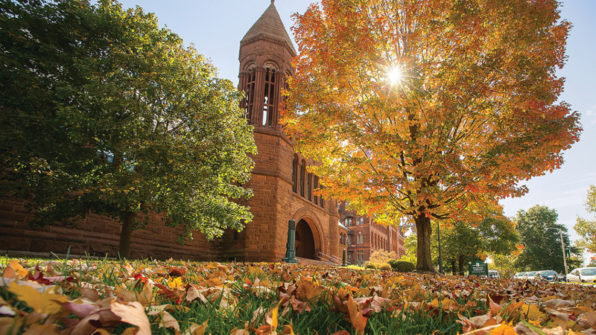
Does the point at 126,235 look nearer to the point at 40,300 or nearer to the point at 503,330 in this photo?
the point at 40,300

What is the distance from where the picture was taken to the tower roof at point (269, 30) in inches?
912

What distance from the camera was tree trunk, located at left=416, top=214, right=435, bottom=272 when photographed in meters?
11.9

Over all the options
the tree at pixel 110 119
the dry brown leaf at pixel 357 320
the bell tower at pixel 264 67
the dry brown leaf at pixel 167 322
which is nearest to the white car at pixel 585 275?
the bell tower at pixel 264 67

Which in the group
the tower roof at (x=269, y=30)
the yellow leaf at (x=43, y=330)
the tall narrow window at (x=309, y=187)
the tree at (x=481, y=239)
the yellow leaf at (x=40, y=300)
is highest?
the tower roof at (x=269, y=30)

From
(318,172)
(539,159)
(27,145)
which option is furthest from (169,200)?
(539,159)

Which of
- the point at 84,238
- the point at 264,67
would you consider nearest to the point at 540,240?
the point at 264,67

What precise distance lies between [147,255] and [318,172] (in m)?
9.65

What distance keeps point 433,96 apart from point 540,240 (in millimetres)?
58693

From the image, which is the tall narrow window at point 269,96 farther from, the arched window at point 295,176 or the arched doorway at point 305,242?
the arched doorway at point 305,242

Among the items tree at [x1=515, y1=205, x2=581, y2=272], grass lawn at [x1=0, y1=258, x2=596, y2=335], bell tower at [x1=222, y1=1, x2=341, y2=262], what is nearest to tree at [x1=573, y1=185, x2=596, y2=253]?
tree at [x1=515, y1=205, x2=581, y2=272]

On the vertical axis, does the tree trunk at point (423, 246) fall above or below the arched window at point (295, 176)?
below

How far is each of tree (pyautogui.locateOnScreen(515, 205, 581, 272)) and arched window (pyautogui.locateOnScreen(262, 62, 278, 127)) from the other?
51.7m

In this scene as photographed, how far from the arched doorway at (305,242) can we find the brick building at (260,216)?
8 cm

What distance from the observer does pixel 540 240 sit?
53.3 metres
